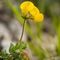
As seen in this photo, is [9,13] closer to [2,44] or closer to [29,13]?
[2,44]

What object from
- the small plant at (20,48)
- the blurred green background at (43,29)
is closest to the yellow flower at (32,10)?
the small plant at (20,48)

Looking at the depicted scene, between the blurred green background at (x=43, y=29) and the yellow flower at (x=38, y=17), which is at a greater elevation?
the yellow flower at (x=38, y=17)

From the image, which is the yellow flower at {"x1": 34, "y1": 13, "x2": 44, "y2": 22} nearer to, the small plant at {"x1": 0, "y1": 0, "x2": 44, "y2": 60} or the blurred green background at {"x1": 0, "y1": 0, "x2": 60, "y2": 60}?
the small plant at {"x1": 0, "y1": 0, "x2": 44, "y2": 60}

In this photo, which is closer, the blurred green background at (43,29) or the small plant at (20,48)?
the small plant at (20,48)

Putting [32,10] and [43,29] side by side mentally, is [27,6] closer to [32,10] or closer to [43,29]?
[32,10]

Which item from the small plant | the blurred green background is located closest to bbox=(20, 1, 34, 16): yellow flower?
the small plant

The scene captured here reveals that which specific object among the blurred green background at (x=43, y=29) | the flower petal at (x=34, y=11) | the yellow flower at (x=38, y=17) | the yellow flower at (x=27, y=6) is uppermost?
the yellow flower at (x=27, y=6)

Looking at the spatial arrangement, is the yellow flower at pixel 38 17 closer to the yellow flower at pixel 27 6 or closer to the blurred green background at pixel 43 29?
the yellow flower at pixel 27 6

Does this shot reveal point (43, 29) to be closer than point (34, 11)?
No

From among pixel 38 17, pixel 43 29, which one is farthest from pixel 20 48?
pixel 43 29
